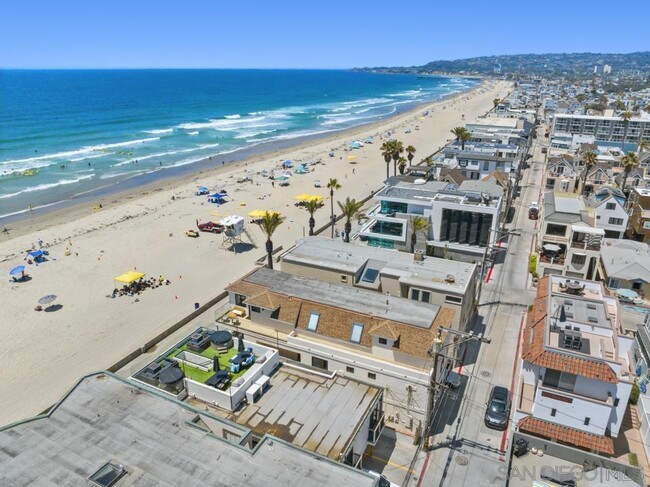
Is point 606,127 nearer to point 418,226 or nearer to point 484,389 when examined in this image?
point 418,226

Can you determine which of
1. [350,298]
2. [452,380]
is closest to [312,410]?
[350,298]

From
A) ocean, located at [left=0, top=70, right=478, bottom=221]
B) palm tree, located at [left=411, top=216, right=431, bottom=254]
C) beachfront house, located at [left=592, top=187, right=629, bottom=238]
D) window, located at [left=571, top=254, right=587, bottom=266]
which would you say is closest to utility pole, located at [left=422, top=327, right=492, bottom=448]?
palm tree, located at [left=411, top=216, right=431, bottom=254]

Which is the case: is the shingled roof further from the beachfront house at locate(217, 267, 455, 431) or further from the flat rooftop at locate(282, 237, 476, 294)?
the flat rooftop at locate(282, 237, 476, 294)

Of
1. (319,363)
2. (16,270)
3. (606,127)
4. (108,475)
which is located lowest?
(16,270)

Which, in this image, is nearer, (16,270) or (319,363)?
(319,363)

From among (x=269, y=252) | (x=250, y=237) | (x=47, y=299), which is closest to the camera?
(x=47, y=299)

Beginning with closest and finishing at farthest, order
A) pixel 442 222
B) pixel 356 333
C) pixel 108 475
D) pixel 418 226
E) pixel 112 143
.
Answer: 1. pixel 108 475
2. pixel 356 333
3. pixel 418 226
4. pixel 442 222
5. pixel 112 143

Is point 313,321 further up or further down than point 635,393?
further up

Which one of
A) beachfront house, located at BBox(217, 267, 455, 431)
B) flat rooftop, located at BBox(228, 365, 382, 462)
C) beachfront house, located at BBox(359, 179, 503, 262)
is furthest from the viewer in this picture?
beachfront house, located at BBox(359, 179, 503, 262)
